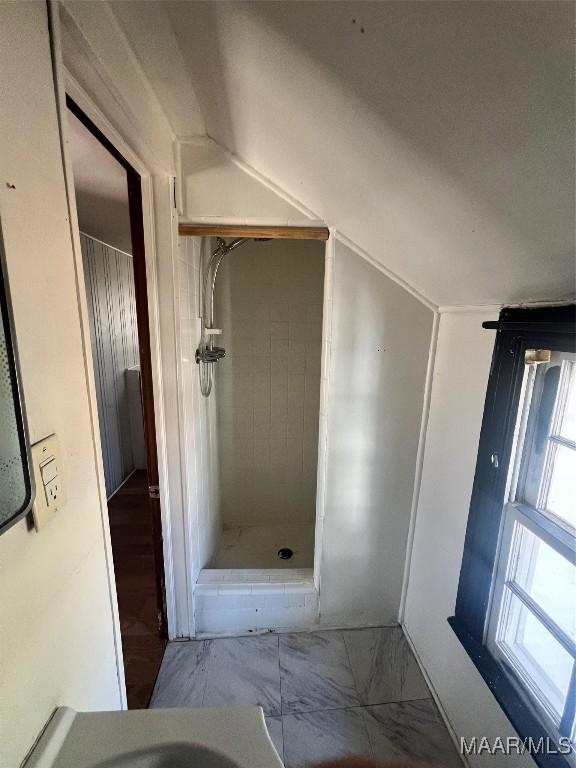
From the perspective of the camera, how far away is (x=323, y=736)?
125 cm

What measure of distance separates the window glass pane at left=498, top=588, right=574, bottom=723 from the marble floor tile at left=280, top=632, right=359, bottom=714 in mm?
772

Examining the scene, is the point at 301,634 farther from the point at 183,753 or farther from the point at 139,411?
the point at 139,411

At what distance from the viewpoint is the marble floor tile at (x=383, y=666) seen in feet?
4.61

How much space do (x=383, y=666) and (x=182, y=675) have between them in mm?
956

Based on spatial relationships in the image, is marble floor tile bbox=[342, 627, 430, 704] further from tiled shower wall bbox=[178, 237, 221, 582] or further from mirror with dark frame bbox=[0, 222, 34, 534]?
mirror with dark frame bbox=[0, 222, 34, 534]

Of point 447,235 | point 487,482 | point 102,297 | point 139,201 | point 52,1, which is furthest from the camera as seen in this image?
point 102,297

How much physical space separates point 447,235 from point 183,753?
4.16 ft

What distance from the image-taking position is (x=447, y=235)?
0.86m

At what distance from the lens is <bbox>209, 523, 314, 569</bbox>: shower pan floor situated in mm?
2086

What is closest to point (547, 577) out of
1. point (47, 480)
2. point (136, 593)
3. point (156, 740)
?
point (156, 740)

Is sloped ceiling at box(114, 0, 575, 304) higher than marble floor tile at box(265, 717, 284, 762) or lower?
higher

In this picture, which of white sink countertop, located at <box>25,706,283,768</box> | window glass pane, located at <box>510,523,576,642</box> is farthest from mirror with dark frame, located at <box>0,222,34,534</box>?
window glass pane, located at <box>510,523,576,642</box>

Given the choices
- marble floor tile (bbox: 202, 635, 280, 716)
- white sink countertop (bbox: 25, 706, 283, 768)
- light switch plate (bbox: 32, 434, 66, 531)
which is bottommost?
marble floor tile (bbox: 202, 635, 280, 716)

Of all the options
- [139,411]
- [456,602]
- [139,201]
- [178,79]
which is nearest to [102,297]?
[139,411]
